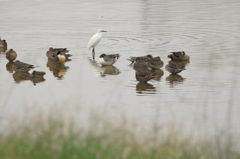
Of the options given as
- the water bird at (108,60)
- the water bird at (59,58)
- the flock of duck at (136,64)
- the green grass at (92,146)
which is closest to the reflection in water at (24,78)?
the flock of duck at (136,64)

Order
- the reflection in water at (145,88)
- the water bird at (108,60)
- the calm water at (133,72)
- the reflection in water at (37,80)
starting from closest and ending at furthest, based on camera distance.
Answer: the calm water at (133,72)
the reflection in water at (145,88)
the reflection in water at (37,80)
the water bird at (108,60)

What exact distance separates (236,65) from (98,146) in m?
9.06

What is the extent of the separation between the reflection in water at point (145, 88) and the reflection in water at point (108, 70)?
1809 millimetres

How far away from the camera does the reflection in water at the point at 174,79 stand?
461 inches

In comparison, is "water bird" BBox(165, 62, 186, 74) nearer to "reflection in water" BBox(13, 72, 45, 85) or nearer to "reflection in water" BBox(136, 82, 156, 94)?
"reflection in water" BBox(136, 82, 156, 94)

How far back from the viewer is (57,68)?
46.6 feet

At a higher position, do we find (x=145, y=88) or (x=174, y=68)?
(x=174, y=68)

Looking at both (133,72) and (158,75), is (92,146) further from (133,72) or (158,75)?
(133,72)

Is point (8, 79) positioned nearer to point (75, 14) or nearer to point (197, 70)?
point (197, 70)

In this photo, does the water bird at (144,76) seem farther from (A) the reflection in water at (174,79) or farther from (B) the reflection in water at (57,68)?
(B) the reflection in water at (57,68)

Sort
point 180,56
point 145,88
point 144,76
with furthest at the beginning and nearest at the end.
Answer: point 180,56 < point 144,76 < point 145,88

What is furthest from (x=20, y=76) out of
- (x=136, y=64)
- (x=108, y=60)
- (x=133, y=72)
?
(x=136, y=64)

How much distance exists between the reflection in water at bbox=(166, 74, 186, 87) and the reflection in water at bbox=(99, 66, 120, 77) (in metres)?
1.75

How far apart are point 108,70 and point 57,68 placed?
173 centimetres
